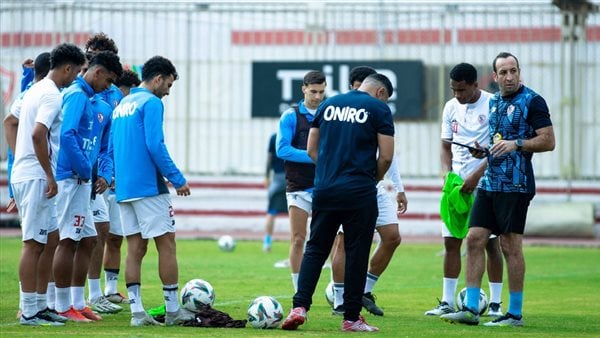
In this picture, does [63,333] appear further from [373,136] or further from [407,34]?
[407,34]

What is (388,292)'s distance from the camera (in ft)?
51.9

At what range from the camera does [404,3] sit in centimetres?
2819

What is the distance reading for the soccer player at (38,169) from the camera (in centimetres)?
1139

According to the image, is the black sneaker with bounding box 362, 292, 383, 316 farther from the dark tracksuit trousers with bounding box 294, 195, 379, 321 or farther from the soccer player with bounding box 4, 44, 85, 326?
the soccer player with bounding box 4, 44, 85, 326

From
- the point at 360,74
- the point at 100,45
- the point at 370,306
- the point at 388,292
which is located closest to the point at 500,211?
the point at 370,306

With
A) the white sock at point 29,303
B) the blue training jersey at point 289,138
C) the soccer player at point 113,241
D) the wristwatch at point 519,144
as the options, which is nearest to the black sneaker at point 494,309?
the wristwatch at point 519,144

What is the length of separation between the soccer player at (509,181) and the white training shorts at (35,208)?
380 cm

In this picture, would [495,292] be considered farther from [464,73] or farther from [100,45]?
[100,45]

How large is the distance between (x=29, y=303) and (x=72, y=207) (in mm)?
1047

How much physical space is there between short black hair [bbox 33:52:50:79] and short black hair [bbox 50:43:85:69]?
926 mm

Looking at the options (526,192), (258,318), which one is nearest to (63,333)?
(258,318)

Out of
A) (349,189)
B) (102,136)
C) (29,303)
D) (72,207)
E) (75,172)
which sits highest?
(102,136)

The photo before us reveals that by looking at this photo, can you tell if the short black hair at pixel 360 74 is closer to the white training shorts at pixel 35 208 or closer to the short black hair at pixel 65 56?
the short black hair at pixel 65 56

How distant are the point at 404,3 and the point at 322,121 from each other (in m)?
17.1
